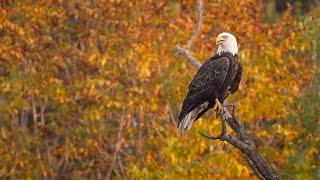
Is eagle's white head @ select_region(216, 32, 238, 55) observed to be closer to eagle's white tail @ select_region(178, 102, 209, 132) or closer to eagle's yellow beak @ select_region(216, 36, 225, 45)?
eagle's yellow beak @ select_region(216, 36, 225, 45)

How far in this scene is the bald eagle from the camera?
991cm

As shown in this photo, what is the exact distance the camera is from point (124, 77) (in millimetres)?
16031

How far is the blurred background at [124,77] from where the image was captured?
14125mm

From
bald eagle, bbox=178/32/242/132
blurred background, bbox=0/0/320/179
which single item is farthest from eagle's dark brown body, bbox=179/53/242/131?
blurred background, bbox=0/0/320/179

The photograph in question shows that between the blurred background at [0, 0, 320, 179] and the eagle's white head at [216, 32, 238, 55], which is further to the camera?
the blurred background at [0, 0, 320, 179]

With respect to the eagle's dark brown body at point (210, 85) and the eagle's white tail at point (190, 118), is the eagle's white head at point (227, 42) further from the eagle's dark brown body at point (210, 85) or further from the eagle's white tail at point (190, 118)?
the eagle's white tail at point (190, 118)

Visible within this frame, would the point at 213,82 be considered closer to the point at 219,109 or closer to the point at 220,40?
the point at 220,40

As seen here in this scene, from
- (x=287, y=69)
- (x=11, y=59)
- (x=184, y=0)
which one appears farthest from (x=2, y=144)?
(x=287, y=69)

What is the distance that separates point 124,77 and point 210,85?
617 centimetres

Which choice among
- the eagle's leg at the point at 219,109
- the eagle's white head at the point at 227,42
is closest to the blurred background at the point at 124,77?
the eagle's white head at the point at 227,42

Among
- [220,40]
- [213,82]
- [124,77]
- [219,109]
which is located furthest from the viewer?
[124,77]

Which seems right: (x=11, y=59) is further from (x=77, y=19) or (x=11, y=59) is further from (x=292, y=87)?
(x=292, y=87)

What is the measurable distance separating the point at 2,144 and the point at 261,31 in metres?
5.50

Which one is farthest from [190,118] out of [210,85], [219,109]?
[219,109]
